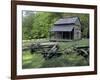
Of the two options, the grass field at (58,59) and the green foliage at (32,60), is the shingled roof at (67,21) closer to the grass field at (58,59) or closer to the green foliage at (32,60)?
the grass field at (58,59)

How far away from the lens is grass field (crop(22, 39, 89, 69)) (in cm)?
211

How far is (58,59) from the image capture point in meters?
2.20

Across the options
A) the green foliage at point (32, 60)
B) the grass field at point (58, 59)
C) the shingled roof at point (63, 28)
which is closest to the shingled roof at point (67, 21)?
the shingled roof at point (63, 28)

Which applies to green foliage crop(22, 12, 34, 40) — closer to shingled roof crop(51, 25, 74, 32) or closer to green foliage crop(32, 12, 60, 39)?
green foliage crop(32, 12, 60, 39)

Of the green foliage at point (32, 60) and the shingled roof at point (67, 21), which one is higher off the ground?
the shingled roof at point (67, 21)

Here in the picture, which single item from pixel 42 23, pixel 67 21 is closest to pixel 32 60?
pixel 42 23

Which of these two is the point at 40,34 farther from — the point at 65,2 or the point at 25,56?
the point at 65,2

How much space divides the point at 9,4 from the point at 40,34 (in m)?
0.44

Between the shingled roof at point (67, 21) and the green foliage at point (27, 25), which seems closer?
the green foliage at point (27, 25)

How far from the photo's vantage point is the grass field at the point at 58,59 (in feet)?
6.93

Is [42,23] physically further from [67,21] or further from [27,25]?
[67,21]

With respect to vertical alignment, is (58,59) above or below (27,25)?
below

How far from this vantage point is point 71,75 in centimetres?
224

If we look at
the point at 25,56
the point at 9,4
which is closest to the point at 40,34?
the point at 25,56
